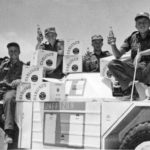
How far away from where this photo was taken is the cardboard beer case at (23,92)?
23.0ft

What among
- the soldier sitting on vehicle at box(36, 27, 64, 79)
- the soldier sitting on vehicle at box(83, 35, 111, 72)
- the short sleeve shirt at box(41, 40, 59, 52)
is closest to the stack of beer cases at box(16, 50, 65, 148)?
the soldier sitting on vehicle at box(36, 27, 64, 79)

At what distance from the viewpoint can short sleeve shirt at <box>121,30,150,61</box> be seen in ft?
20.6

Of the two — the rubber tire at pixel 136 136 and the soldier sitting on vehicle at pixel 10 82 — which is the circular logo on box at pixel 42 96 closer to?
the soldier sitting on vehicle at pixel 10 82

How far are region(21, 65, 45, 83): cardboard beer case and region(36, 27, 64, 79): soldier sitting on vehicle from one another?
606 mm

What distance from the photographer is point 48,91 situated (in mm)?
6613

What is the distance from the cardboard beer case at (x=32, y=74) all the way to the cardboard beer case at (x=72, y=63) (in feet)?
1.51

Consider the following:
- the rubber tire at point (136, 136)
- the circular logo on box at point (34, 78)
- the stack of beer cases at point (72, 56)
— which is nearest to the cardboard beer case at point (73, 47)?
the stack of beer cases at point (72, 56)

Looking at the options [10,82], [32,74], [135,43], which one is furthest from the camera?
[10,82]

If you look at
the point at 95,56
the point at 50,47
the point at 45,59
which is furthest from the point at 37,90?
the point at 95,56

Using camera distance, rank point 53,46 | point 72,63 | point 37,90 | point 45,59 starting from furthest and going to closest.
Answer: point 53,46
point 45,59
point 72,63
point 37,90

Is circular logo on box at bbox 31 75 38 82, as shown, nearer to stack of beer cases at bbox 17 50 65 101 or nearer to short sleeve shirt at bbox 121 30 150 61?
stack of beer cases at bbox 17 50 65 101

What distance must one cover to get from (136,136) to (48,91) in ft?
6.20

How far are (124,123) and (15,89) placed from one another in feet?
8.37

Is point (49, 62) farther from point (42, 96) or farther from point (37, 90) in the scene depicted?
point (42, 96)
